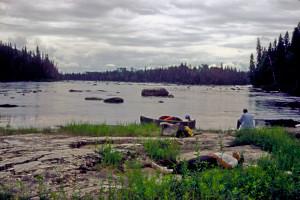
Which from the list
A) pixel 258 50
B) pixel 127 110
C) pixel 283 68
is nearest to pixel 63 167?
pixel 127 110

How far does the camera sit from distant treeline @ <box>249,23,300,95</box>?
Answer: 204 feet

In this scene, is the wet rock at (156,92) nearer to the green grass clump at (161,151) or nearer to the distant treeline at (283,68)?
the distant treeline at (283,68)

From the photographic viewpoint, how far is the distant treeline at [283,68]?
6209 cm

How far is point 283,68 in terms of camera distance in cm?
6606

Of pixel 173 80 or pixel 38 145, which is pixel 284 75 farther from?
pixel 173 80

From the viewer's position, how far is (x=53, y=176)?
6.07 meters

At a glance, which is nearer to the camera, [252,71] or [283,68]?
[283,68]

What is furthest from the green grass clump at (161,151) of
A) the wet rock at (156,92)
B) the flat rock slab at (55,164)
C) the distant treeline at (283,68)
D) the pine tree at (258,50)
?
the pine tree at (258,50)

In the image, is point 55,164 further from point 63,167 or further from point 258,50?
point 258,50

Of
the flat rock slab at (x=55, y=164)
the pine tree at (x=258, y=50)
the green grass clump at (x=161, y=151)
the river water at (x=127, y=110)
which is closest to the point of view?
the flat rock slab at (x=55, y=164)

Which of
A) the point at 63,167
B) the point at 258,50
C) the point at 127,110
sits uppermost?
the point at 258,50

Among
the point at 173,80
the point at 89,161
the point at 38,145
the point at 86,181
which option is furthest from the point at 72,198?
the point at 173,80

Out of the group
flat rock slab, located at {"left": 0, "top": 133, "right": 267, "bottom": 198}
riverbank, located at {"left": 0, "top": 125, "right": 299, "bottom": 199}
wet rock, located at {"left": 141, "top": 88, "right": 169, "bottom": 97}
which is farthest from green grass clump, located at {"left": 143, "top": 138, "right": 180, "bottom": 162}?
wet rock, located at {"left": 141, "top": 88, "right": 169, "bottom": 97}

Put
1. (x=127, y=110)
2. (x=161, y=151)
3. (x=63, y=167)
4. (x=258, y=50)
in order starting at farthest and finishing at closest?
(x=258, y=50), (x=127, y=110), (x=161, y=151), (x=63, y=167)
